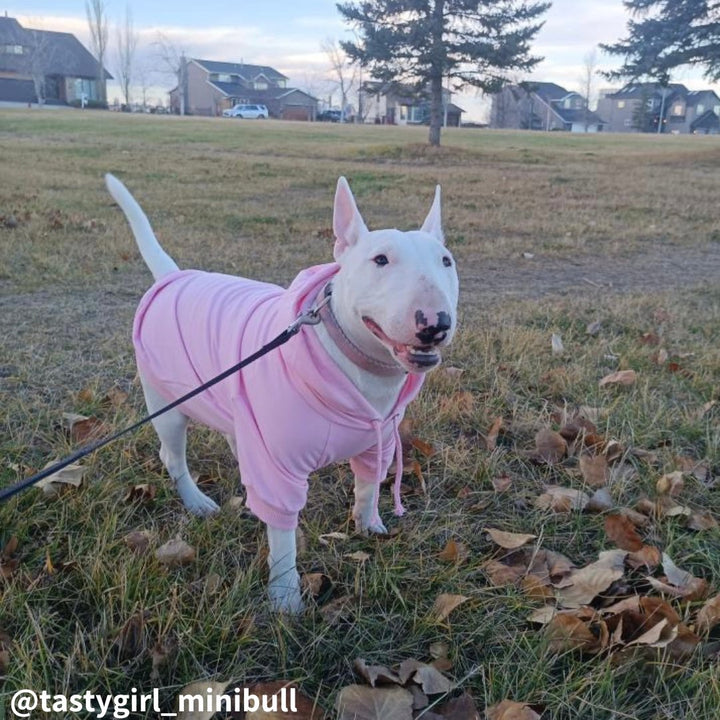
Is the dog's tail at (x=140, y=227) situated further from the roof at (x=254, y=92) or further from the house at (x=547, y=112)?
the roof at (x=254, y=92)

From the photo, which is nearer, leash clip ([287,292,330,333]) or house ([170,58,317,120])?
leash clip ([287,292,330,333])

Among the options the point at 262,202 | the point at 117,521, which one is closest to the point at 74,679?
the point at 117,521

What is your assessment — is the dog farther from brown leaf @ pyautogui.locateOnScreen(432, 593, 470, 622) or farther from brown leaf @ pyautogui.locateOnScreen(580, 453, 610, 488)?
brown leaf @ pyautogui.locateOnScreen(580, 453, 610, 488)

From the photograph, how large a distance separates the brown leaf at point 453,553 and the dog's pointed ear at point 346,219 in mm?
945

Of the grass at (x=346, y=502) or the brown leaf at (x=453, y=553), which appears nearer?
the grass at (x=346, y=502)

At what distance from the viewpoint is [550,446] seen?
8.90 feet

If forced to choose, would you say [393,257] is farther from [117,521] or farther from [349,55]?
[349,55]

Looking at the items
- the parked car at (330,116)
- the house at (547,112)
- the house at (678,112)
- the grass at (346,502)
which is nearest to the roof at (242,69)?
the parked car at (330,116)

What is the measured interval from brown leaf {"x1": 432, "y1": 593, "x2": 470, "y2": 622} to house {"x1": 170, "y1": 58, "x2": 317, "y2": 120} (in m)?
66.9

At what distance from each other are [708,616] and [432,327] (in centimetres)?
109

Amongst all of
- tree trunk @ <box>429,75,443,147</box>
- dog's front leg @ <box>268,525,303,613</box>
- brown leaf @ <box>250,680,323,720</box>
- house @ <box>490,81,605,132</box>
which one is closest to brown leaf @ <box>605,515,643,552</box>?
dog's front leg @ <box>268,525,303,613</box>

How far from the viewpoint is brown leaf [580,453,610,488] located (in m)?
2.51

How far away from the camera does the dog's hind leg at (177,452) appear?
7.61 ft

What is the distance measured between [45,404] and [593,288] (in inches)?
158
